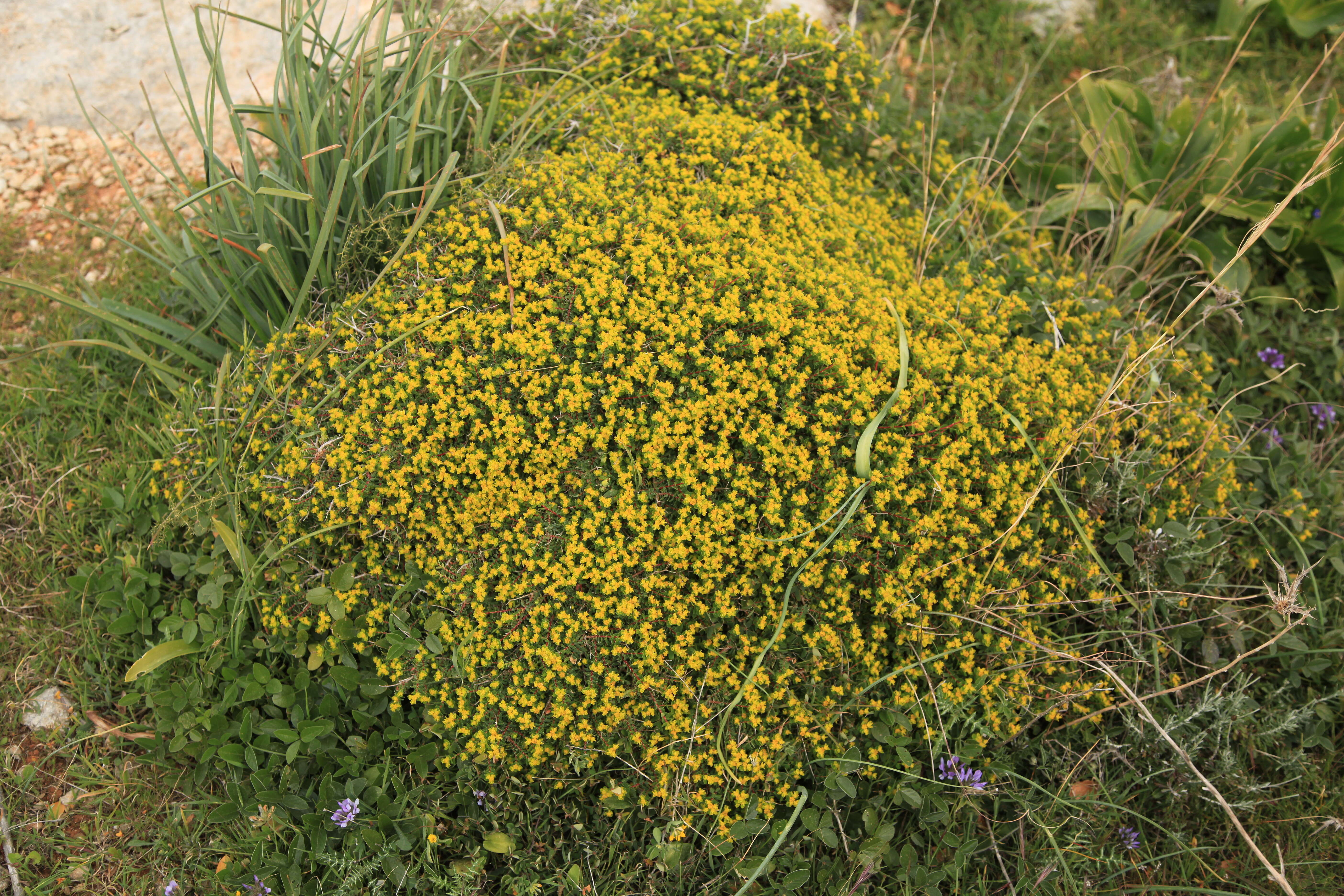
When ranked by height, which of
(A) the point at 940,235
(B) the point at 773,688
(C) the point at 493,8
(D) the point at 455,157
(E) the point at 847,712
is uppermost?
(C) the point at 493,8

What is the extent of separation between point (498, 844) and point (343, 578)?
95 centimetres

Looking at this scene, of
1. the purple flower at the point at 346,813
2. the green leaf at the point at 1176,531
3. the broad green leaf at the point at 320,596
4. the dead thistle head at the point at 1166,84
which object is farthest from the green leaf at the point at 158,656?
the dead thistle head at the point at 1166,84

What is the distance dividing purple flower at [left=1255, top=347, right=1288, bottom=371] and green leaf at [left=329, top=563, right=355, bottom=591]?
12.6ft

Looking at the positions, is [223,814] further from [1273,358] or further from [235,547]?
[1273,358]

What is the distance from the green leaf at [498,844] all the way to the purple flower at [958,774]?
136cm

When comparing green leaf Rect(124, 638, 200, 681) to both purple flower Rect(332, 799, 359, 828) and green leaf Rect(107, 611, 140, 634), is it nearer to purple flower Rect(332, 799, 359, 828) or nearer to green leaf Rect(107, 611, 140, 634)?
green leaf Rect(107, 611, 140, 634)

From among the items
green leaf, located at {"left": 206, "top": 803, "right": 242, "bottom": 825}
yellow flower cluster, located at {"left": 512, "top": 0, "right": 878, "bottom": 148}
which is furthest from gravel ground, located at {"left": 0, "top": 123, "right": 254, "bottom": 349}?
green leaf, located at {"left": 206, "top": 803, "right": 242, "bottom": 825}

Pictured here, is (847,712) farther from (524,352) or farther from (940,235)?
(940,235)

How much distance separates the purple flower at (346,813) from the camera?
2570 mm

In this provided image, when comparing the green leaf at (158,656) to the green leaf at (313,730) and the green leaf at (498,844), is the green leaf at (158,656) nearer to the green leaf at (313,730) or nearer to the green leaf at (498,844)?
the green leaf at (313,730)

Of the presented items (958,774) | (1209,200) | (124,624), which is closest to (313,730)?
(124,624)

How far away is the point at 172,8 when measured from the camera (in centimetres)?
430

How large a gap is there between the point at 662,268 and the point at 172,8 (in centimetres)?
337

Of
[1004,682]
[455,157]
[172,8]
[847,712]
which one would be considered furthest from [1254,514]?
[172,8]
